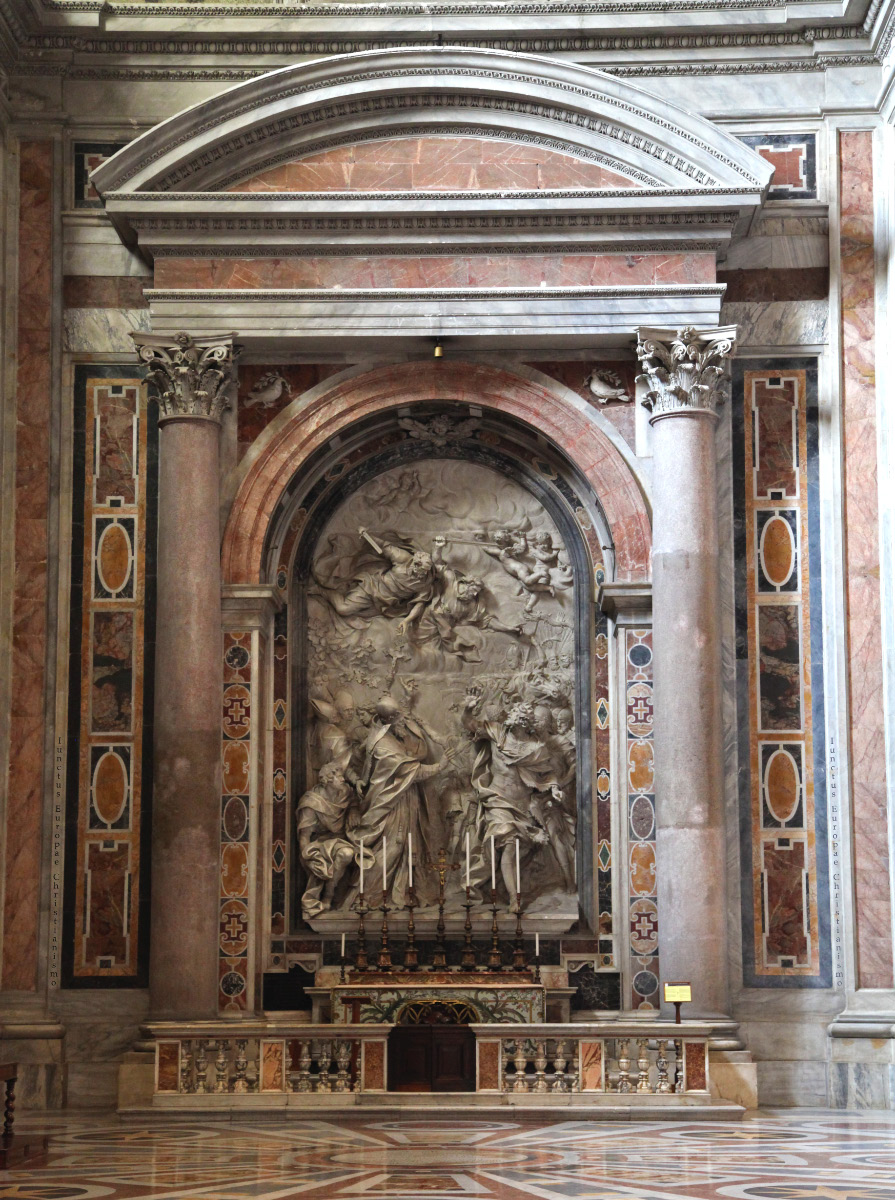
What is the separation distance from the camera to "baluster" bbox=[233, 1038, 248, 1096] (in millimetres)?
14672

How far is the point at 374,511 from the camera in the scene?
1823 centimetres

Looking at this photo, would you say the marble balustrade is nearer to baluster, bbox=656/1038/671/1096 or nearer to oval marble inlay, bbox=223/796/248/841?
baluster, bbox=656/1038/671/1096

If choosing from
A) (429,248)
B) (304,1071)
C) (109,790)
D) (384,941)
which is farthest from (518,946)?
(429,248)

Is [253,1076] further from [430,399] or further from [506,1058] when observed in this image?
[430,399]

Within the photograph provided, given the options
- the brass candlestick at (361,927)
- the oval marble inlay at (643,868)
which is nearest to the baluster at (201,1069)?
the brass candlestick at (361,927)

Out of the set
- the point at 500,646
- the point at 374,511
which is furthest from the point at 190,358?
the point at 500,646

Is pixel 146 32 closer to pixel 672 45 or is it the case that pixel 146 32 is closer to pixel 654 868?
pixel 672 45

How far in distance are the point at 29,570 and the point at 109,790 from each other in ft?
6.97

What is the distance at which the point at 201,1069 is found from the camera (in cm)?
1481

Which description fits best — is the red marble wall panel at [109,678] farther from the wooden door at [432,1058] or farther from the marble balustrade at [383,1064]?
the wooden door at [432,1058]

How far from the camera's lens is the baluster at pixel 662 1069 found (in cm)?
1457

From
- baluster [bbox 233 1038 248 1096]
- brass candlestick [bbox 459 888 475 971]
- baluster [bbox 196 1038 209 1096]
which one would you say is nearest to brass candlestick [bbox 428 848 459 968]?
brass candlestick [bbox 459 888 475 971]

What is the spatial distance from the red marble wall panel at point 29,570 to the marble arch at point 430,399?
177cm

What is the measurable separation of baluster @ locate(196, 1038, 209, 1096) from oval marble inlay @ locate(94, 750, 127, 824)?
276 centimetres
